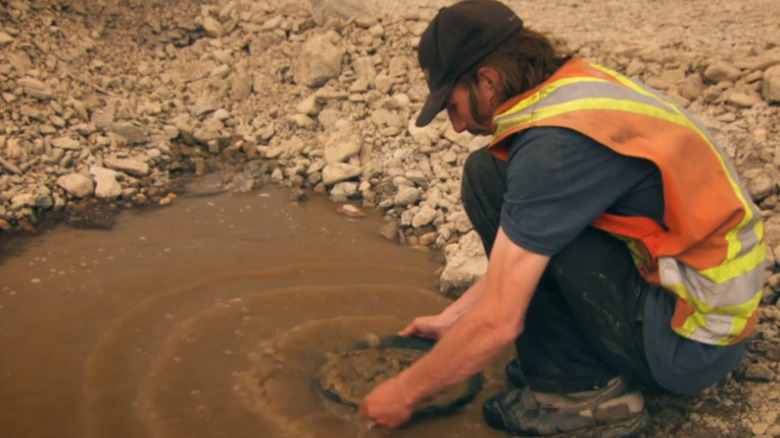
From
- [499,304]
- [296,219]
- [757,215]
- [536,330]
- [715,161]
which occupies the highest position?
[715,161]

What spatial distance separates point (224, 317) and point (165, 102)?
7.42 ft

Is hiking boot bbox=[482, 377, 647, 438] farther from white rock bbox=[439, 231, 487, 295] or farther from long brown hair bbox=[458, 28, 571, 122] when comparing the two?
long brown hair bbox=[458, 28, 571, 122]

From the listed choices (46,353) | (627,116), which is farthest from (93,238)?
(627,116)

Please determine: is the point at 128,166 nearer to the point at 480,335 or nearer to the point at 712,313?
the point at 480,335

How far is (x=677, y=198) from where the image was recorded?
174 centimetres

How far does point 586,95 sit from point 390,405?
102cm

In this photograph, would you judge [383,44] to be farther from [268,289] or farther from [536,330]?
[536,330]

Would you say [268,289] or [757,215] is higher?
[757,215]

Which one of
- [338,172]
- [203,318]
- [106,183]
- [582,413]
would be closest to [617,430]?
[582,413]

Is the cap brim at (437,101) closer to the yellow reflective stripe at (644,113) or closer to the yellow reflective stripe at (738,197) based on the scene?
the yellow reflective stripe at (644,113)

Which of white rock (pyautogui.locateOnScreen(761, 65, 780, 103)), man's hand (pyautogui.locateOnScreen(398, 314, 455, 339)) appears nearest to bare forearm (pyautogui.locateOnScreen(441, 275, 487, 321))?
man's hand (pyautogui.locateOnScreen(398, 314, 455, 339))

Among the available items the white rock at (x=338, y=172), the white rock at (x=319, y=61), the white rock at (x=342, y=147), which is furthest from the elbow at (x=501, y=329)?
the white rock at (x=319, y=61)

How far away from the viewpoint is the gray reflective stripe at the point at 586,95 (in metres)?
1.79

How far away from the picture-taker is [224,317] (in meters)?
2.84
